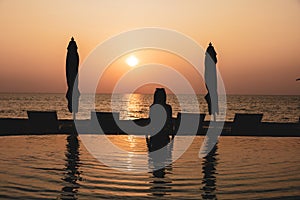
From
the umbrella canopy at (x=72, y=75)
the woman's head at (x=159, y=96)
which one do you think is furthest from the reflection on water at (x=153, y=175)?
the umbrella canopy at (x=72, y=75)

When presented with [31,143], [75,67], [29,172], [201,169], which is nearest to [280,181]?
[201,169]

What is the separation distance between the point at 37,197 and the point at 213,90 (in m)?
13.0

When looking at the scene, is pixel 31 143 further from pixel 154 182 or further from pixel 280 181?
pixel 280 181

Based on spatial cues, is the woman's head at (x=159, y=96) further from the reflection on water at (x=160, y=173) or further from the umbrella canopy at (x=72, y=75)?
the umbrella canopy at (x=72, y=75)

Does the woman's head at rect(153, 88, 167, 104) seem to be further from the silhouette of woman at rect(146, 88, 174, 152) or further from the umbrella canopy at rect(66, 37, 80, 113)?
the umbrella canopy at rect(66, 37, 80, 113)

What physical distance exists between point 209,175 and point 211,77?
32.8 feet

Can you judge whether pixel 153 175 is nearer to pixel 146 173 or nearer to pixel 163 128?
pixel 146 173

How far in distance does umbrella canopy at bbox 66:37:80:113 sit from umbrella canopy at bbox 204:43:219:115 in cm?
611

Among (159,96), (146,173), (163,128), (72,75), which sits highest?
(72,75)

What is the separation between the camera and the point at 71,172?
9.84 meters

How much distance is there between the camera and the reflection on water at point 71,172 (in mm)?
7711

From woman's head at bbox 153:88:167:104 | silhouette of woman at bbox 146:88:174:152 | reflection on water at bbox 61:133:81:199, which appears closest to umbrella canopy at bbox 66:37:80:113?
reflection on water at bbox 61:133:81:199

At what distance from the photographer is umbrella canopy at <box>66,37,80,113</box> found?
699 inches

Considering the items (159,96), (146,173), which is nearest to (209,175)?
(146,173)
